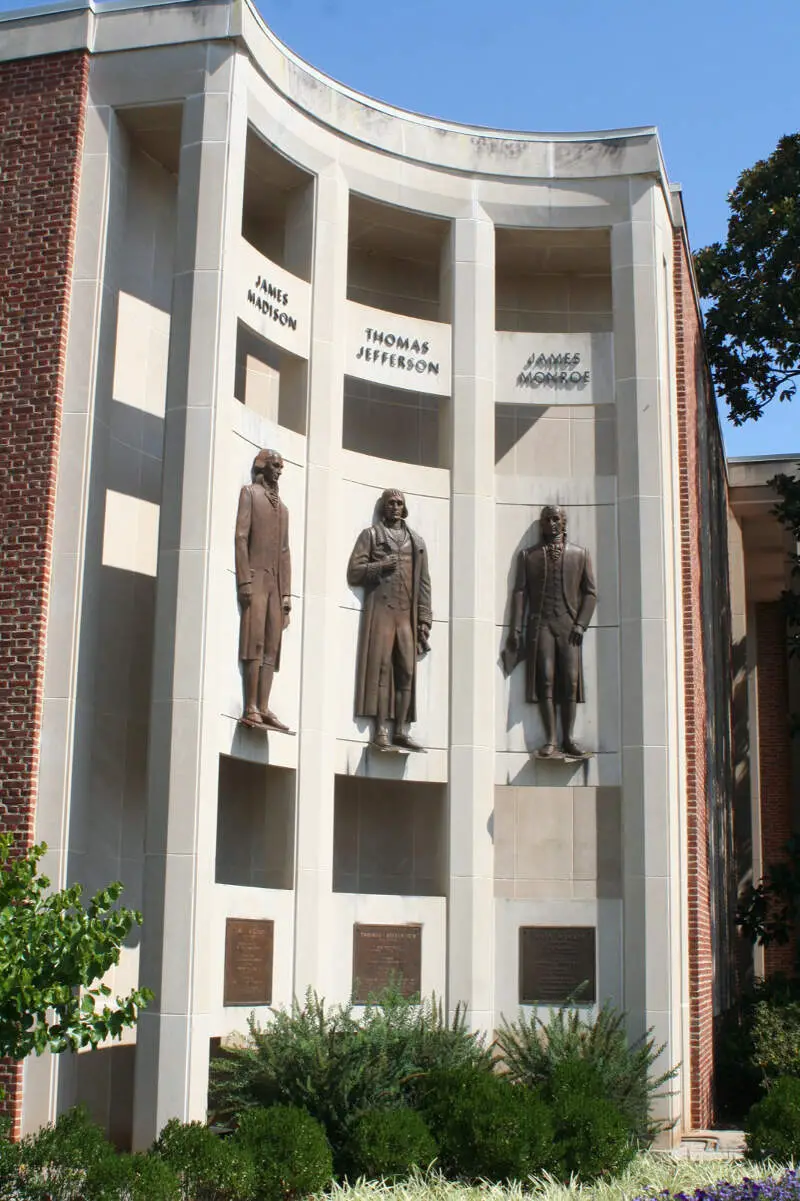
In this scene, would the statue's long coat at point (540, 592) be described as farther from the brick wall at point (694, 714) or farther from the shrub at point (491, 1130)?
the shrub at point (491, 1130)

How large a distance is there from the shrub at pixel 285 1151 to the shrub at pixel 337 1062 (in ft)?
1.91

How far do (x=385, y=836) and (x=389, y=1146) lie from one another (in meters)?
6.54

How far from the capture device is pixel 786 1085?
14.4m

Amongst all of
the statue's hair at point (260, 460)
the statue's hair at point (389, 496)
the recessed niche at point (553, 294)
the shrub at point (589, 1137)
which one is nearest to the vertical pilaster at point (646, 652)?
the recessed niche at point (553, 294)

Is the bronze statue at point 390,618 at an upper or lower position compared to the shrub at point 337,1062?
upper

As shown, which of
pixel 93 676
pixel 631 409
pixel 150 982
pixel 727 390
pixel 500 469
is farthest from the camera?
pixel 727 390

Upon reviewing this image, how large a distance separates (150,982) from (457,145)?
437 inches

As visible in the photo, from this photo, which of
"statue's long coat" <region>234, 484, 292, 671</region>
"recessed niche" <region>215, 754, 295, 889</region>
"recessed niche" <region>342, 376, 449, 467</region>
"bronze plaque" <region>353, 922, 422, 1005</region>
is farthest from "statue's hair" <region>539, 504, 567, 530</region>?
"bronze plaque" <region>353, 922, 422, 1005</region>

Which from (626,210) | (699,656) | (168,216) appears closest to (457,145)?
(626,210)

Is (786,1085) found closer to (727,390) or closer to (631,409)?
(631,409)

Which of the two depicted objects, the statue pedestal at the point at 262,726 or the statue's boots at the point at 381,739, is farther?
the statue's boots at the point at 381,739

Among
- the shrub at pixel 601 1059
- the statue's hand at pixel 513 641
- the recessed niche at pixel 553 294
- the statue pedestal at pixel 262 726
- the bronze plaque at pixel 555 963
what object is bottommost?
the shrub at pixel 601 1059

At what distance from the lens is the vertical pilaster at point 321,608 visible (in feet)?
53.1

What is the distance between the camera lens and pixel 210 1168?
38.0 ft
